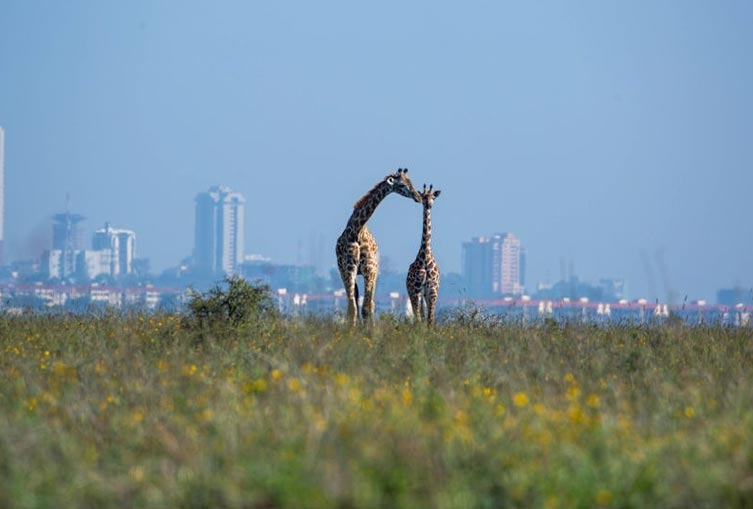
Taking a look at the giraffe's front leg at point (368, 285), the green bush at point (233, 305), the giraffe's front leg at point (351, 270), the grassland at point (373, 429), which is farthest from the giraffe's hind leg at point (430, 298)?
the grassland at point (373, 429)

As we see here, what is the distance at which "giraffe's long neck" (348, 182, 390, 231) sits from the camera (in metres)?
20.3

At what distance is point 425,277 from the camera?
2025 centimetres

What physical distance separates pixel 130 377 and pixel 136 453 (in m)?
3.07

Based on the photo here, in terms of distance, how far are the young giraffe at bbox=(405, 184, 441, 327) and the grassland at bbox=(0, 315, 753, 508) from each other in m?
5.52

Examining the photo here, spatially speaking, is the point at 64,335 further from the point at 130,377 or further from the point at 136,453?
the point at 136,453

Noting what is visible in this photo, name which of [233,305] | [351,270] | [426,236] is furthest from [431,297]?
[233,305]

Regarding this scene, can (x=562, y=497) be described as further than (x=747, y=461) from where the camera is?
No

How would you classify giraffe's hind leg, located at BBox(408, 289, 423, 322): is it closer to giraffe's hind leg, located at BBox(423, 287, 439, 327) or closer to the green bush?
giraffe's hind leg, located at BBox(423, 287, 439, 327)

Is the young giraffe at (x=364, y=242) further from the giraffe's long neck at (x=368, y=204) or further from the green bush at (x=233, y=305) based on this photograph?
the green bush at (x=233, y=305)

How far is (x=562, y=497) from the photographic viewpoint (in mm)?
7664

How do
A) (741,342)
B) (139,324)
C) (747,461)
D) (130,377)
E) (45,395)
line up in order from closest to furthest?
(747,461)
(45,395)
(130,377)
(741,342)
(139,324)

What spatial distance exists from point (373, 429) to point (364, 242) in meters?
11.9

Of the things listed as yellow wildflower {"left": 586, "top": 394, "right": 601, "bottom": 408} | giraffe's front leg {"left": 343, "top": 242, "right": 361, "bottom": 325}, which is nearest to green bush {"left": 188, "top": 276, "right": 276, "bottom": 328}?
Result: giraffe's front leg {"left": 343, "top": 242, "right": 361, "bottom": 325}

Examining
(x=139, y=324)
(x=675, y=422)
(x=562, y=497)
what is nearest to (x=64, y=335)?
(x=139, y=324)
